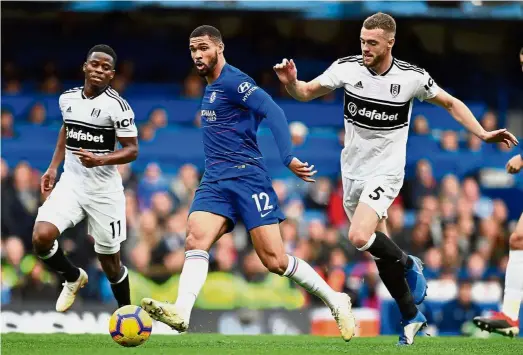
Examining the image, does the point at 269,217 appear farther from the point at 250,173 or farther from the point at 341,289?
the point at 341,289

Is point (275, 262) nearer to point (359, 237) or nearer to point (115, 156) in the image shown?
point (359, 237)

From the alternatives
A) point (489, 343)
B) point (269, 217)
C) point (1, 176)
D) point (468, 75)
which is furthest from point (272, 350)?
point (468, 75)

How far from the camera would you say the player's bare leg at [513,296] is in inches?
354

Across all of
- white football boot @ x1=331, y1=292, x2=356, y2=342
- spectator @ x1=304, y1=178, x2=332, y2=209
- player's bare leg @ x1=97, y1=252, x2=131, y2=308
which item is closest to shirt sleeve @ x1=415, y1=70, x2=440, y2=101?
white football boot @ x1=331, y1=292, x2=356, y2=342

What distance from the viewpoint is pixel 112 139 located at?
33.9 feet

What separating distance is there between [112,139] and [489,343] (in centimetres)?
414

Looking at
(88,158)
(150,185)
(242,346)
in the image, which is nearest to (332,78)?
(88,158)

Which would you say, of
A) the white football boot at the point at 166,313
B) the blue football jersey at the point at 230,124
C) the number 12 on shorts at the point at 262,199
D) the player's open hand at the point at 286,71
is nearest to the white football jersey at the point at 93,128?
the blue football jersey at the point at 230,124

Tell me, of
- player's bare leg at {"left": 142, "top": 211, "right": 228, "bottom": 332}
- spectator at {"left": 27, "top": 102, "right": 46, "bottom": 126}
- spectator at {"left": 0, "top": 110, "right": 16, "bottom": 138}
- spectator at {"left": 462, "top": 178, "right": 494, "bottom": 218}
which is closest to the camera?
player's bare leg at {"left": 142, "top": 211, "right": 228, "bottom": 332}

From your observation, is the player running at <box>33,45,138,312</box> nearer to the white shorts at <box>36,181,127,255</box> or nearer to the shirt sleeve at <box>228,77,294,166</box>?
the white shorts at <box>36,181,127,255</box>

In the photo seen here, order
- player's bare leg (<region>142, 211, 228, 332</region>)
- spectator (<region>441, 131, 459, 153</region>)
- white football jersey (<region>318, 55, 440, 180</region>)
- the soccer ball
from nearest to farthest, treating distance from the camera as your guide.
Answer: player's bare leg (<region>142, 211, 228, 332</region>) < the soccer ball < white football jersey (<region>318, 55, 440, 180</region>) < spectator (<region>441, 131, 459, 153</region>)

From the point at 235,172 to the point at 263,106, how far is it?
62cm

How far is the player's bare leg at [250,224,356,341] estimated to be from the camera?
8.97 metres

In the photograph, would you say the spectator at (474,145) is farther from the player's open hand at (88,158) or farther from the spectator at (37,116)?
the player's open hand at (88,158)
